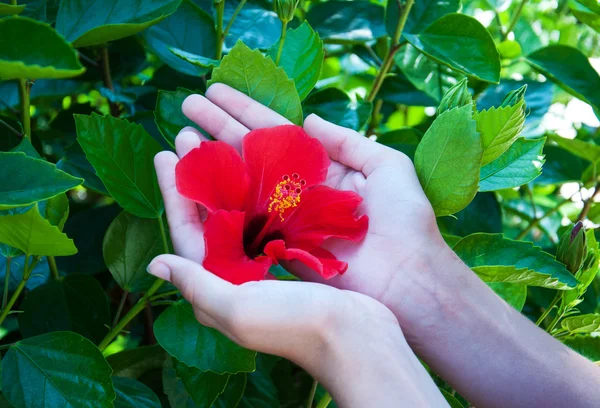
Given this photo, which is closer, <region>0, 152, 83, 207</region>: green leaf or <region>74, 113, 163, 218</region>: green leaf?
<region>0, 152, 83, 207</region>: green leaf

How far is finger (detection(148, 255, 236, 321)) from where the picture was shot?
0.84 m

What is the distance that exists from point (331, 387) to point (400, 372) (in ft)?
0.31

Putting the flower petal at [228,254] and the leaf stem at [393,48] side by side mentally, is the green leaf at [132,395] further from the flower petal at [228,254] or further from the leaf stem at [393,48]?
the leaf stem at [393,48]

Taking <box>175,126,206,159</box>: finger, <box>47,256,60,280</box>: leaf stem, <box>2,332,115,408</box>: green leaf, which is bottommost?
<box>47,256,60,280</box>: leaf stem

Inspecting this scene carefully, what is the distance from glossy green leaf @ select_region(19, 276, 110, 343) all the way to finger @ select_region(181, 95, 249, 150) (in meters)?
0.34

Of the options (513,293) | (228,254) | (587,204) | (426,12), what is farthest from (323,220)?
(587,204)

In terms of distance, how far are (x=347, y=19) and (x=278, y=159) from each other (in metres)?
0.48

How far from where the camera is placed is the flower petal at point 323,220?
1.09 m

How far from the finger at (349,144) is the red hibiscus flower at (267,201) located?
48mm

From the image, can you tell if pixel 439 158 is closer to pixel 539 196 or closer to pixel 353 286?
pixel 353 286

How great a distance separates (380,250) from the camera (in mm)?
1077

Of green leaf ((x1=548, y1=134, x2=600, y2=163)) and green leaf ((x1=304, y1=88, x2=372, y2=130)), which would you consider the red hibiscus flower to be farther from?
green leaf ((x1=548, y1=134, x2=600, y2=163))

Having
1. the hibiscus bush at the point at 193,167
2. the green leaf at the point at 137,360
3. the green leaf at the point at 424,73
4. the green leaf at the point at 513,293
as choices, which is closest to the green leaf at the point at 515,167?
the hibiscus bush at the point at 193,167

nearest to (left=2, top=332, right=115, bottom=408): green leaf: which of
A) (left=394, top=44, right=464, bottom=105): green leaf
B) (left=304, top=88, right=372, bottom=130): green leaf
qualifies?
(left=304, top=88, right=372, bottom=130): green leaf
